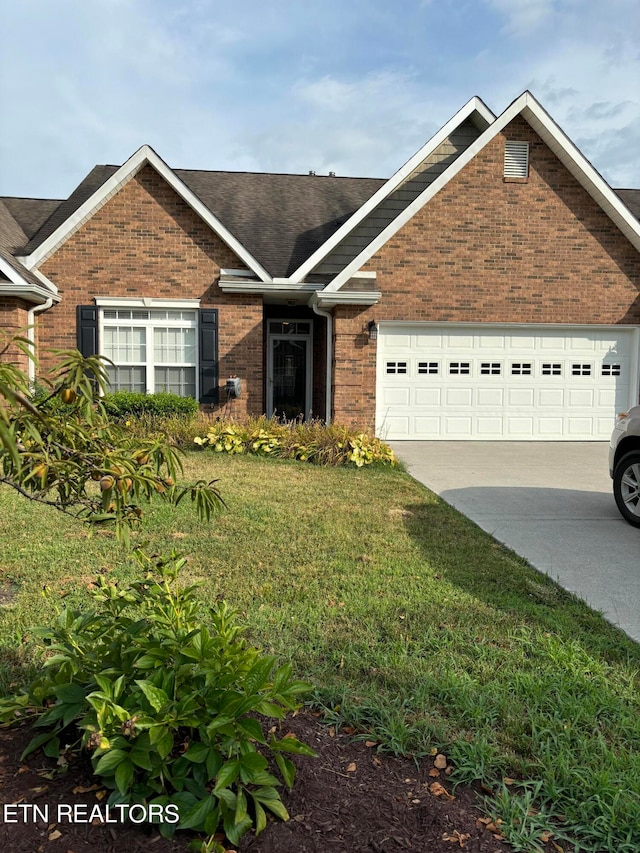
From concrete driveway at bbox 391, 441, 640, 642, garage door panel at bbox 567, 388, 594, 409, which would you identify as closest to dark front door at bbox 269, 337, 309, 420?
concrete driveway at bbox 391, 441, 640, 642

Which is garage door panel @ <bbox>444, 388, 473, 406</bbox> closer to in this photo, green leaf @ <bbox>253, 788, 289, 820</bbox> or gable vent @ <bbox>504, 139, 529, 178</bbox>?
gable vent @ <bbox>504, 139, 529, 178</bbox>

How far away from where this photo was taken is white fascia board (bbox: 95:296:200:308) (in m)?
13.3

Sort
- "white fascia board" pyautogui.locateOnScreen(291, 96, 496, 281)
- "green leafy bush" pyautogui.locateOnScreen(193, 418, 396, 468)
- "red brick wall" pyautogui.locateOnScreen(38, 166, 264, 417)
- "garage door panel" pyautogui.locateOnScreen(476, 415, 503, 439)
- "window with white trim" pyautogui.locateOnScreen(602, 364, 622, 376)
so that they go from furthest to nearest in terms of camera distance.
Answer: "window with white trim" pyautogui.locateOnScreen(602, 364, 622, 376) → "garage door panel" pyautogui.locateOnScreen(476, 415, 503, 439) → "white fascia board" pyautogui.locateOnScreen(291, 96, 496, 281) → "red brick wall" pyautogui.locateOnScreen(38, 166, 264, 417) → "green leafy bush" pyautogui.locateOnScreen(193, 418, 396, 468)

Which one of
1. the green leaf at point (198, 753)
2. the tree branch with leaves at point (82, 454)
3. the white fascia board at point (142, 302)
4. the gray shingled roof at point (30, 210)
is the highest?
the gray shingled roof at point (30, 210)

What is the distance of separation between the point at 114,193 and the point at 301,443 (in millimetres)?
6998

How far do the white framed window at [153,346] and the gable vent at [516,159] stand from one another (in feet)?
23.8

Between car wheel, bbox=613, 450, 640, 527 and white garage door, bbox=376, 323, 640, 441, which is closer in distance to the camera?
car wheel, bbox=613, 450, 640, 527

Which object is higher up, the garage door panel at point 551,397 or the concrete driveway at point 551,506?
the garage door panel at point 551,397

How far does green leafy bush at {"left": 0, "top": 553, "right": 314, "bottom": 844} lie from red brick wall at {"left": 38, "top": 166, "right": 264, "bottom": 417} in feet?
38.1

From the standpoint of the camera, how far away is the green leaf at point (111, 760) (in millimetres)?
1956

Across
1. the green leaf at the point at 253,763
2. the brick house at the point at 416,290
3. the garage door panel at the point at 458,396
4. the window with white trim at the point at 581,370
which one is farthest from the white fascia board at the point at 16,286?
the green leaf at the point at 253,763

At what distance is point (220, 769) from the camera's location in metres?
2.03

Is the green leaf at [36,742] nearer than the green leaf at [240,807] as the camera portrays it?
No

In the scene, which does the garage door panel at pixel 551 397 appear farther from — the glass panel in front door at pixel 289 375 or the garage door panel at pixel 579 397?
the glass panel in front door at pixel 289 375
